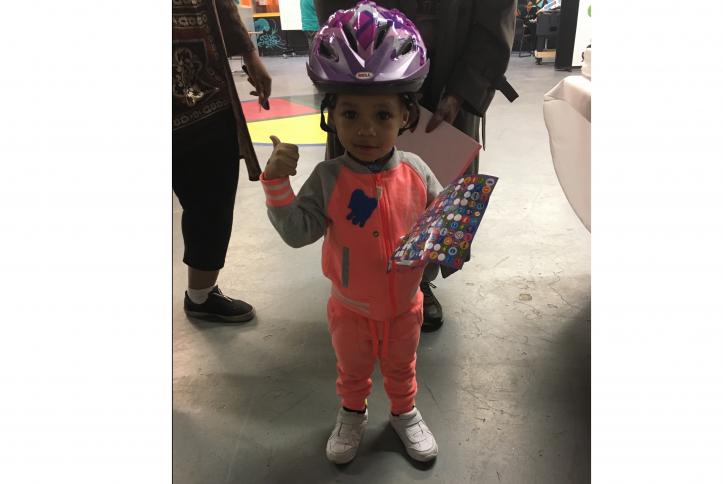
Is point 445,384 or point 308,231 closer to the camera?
point 308,231

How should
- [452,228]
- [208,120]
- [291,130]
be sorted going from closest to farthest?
[452,228]
[208,120]
[291,130]

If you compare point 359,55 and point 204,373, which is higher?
point 359,55

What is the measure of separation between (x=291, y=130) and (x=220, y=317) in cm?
280

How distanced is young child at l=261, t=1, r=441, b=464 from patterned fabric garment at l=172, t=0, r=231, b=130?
17.9 inches

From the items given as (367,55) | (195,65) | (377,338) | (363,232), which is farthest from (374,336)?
(195,65)

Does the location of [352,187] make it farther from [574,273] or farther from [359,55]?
[574,273]

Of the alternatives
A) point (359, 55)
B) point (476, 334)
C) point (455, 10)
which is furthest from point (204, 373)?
Result: point (455, 10)

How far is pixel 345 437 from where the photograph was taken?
1.44m

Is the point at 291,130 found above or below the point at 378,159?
below

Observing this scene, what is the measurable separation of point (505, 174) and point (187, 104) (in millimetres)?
2522

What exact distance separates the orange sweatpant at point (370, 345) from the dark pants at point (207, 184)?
681 millimetres

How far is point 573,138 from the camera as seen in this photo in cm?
163

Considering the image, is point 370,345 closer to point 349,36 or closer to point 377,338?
point 377,338

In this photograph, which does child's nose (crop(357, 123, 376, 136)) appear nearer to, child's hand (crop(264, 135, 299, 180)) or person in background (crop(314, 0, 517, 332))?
child's hand (crop(264, 135, 299, 180))
